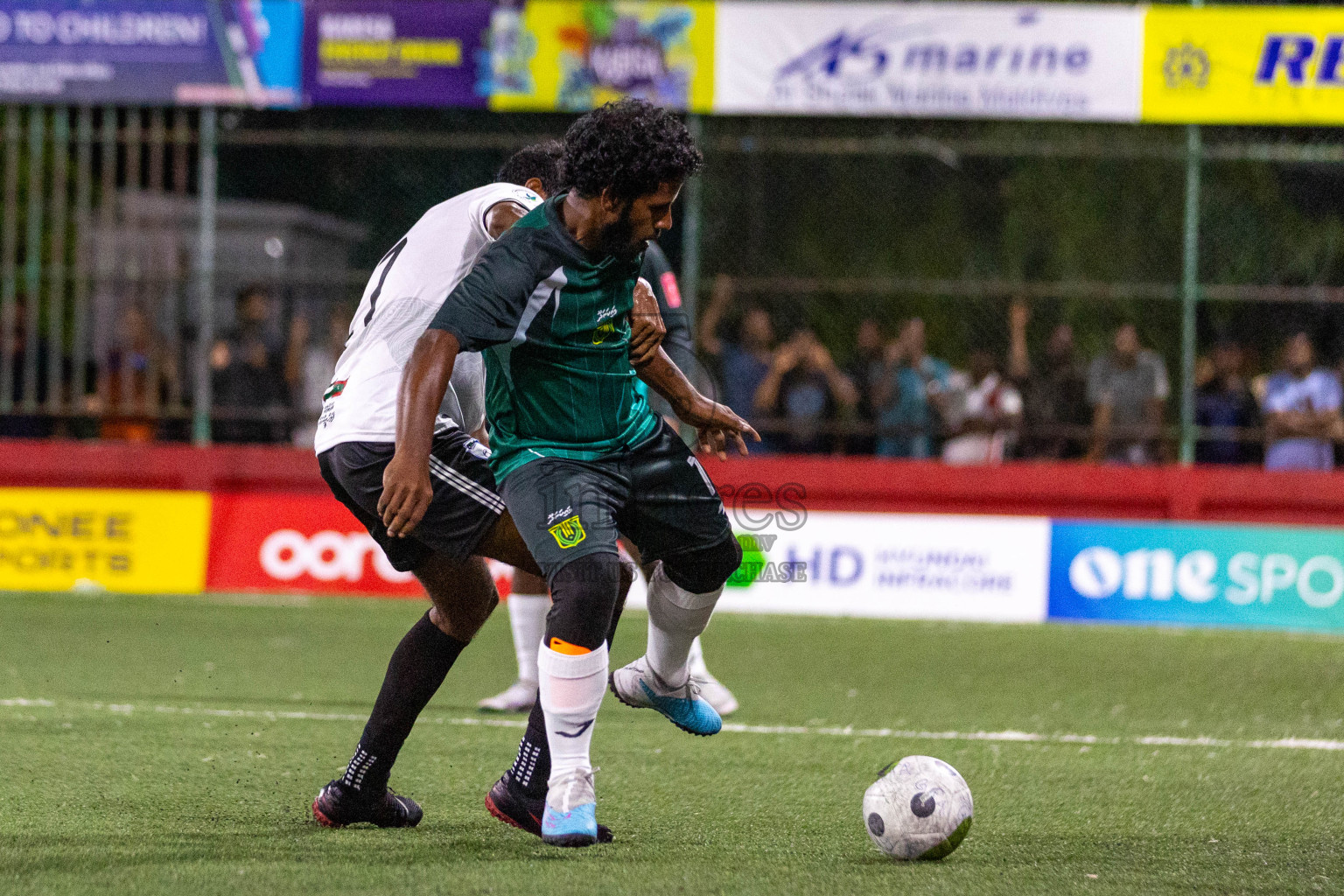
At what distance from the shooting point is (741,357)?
502 inches

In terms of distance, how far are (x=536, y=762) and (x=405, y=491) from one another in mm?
883

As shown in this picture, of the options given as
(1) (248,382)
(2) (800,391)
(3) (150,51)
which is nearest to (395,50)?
(3) (150,51)

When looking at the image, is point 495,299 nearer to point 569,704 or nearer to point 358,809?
point 569,704

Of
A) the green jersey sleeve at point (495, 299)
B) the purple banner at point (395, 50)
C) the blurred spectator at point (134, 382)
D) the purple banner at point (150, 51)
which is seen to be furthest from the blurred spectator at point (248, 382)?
the green jersey sleeve at point (495, 299)

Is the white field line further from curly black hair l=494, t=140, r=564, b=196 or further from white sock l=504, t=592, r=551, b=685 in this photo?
curly black hair l=494, t=140, r=564, b=196

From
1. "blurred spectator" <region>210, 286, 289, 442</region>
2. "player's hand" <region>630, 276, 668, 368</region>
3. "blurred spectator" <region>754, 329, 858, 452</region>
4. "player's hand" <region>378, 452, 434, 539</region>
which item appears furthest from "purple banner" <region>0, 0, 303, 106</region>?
"player's hand" <region>378, 452, 434, 539</region>

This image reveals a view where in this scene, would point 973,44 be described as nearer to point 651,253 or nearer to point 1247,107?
point 1247,107

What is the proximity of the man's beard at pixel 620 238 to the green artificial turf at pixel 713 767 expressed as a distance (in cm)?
150

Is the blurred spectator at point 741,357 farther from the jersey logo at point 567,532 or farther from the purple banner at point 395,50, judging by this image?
the jersey logo at point 567,532

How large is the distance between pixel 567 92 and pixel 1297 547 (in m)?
5.84

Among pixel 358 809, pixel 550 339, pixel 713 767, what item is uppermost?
pixel 550 339

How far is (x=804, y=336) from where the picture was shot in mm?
12750

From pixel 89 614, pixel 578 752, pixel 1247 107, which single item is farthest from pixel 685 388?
pixel 1247 107

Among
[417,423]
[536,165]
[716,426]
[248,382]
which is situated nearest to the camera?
[417,423]
